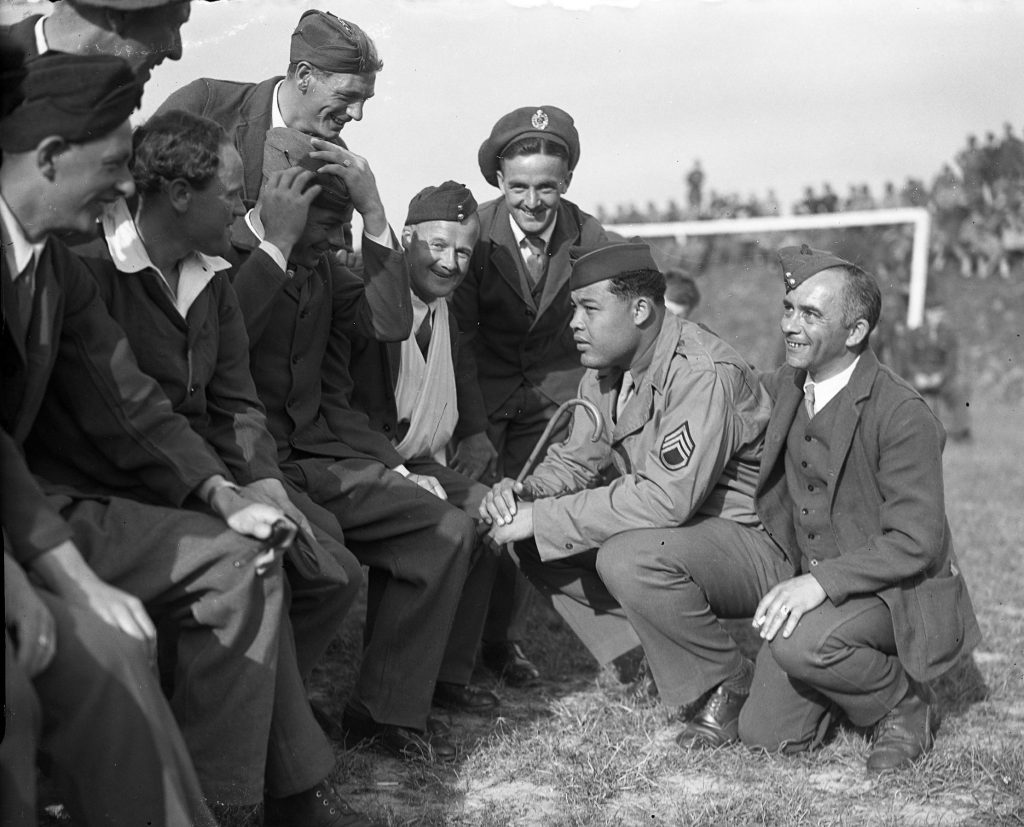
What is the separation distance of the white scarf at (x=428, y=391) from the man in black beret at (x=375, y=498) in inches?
12.6

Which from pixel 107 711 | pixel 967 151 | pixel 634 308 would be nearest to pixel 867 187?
pixel 967 151

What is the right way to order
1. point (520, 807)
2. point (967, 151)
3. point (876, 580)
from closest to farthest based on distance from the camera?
point (520, 807) → point (876, 580) → point (967, 151)

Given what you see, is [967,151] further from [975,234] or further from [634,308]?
[634,308]

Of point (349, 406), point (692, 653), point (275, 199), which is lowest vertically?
point (692, 653)

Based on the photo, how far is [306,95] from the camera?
4496 millimetres

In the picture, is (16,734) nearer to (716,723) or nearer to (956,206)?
(716,723)

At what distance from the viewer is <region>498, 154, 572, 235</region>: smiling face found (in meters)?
5.12

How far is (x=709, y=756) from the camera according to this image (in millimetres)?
4176

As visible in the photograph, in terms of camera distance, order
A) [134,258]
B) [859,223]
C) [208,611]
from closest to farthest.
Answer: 1. [208,611]
2. [134,258]
3. [859,223]

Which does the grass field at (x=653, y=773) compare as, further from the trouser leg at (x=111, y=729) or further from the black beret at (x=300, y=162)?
the black beret at (x=300, y=162)

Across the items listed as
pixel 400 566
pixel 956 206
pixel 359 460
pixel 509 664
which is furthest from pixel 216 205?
pixel 956 206

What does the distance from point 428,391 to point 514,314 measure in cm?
72

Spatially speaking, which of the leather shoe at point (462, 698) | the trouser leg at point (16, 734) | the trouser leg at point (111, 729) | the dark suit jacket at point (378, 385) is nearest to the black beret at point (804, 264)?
the dark suit jacket at point (378, 385)

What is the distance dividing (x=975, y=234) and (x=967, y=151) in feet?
4.71
